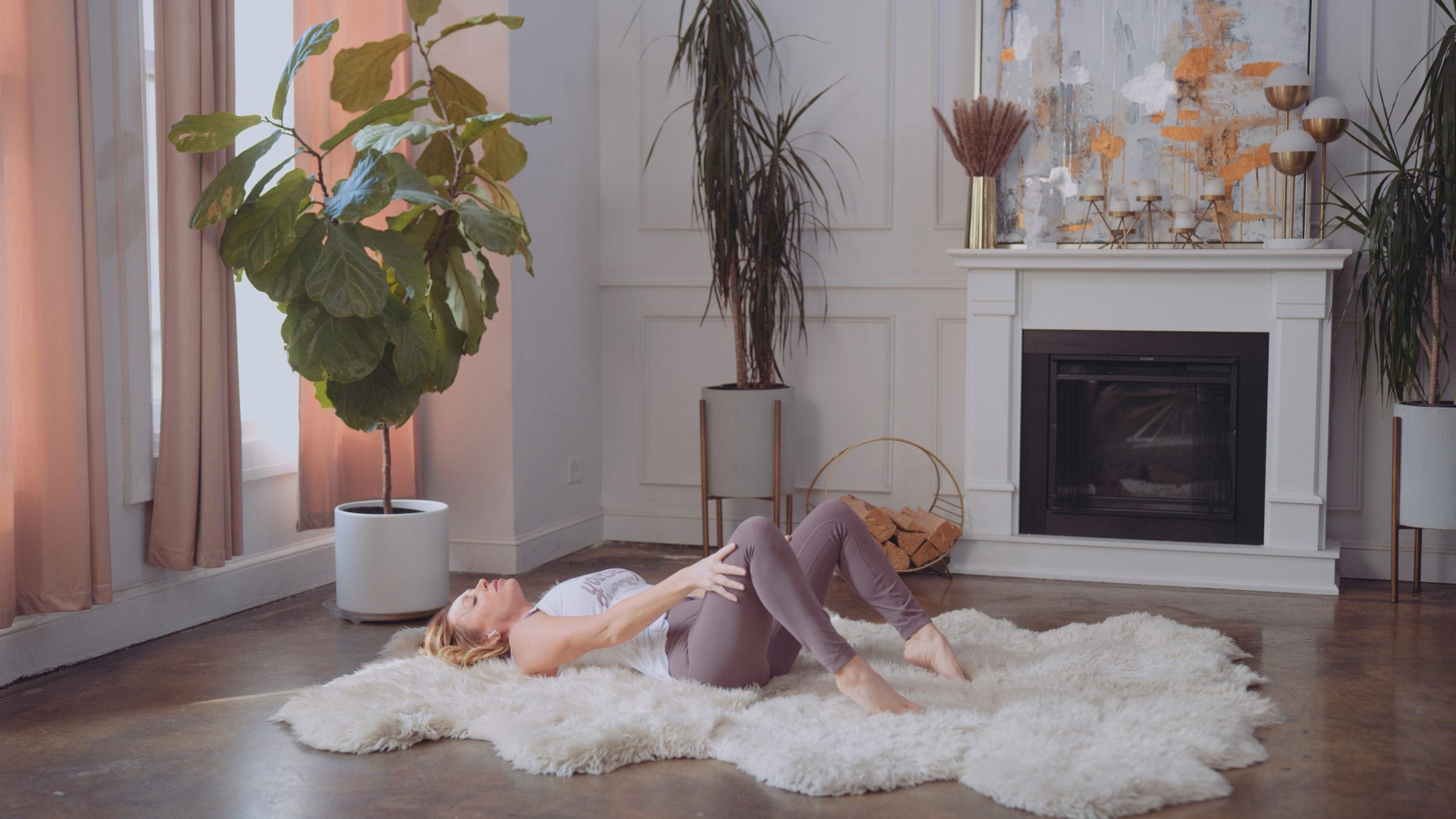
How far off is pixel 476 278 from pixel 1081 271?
2028 millimetres

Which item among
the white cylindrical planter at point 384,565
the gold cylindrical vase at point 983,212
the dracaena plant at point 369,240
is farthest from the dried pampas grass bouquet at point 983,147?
the white cylindrical planter at point 384,565

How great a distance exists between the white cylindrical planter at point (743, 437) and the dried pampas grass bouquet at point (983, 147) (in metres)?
0.91

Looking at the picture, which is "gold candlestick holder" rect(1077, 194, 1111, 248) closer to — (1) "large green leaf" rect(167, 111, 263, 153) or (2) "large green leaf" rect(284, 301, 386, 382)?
(2) "large green leaf" rect(284, 301, 386, 382)

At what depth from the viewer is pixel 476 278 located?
3896mm

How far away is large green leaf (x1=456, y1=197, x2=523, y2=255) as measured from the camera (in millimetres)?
3162

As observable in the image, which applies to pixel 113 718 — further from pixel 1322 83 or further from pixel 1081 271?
pixel 1322 83

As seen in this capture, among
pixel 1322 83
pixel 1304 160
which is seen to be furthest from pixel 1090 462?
pixel 1322 83

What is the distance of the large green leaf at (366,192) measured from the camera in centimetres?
298

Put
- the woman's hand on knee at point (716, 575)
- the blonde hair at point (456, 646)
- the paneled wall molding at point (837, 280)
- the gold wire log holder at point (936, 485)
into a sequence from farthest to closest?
the paneled wall molding at point (837, 280)
the gold wire log holder at point (936, 485)
the blonde hair at point (456, 646)
the woman's hand on knee at point (716, 575)

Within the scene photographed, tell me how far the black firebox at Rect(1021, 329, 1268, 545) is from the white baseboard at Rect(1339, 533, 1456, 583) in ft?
1.45

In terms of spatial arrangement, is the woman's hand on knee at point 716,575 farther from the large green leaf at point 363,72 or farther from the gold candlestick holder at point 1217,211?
the gold candlestick holder at point 1217,211

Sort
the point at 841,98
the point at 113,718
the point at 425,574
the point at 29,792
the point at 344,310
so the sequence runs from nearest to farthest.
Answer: the point at 29,792, the point at 113,718, the point at 344,310, the point at 425,574, the point at 841,98

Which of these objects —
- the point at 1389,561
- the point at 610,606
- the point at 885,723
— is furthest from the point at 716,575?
the point at 1389,561

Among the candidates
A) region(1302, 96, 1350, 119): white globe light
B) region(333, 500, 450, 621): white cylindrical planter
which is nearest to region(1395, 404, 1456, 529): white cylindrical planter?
region(1302, 96, 1350, 119): white globe light
